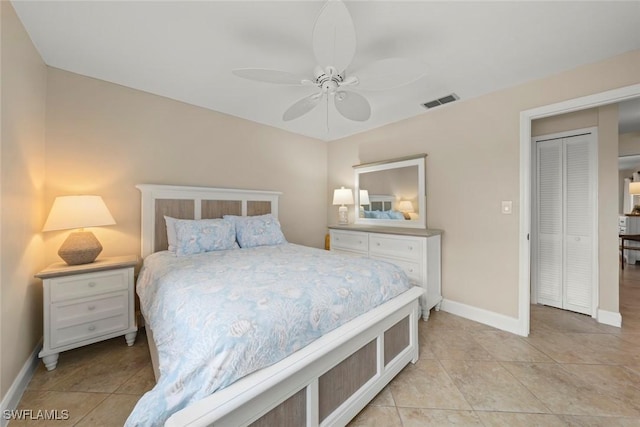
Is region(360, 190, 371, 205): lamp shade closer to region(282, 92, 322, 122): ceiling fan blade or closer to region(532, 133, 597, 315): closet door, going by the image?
region(282, 92, 322, 122): ceiling fan blade

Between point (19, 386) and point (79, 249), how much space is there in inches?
36.1

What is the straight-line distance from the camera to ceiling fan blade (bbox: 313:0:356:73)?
1238mm

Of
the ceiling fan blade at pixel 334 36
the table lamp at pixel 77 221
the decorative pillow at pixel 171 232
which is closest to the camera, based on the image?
the ceiling fan blade at pixel 334 36

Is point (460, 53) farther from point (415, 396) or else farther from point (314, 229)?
point (314, 229)

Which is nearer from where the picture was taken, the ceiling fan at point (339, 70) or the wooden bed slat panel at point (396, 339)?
the ceiling fan at point (339, 70)

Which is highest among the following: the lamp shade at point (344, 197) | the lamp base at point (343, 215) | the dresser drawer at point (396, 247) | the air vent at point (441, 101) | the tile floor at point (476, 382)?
the air vent at point (441, 101)

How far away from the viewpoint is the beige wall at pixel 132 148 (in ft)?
7.20

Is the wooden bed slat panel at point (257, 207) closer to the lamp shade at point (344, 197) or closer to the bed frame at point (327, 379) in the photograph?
the lamp shade at point (344, 197)

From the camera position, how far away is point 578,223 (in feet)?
9.22

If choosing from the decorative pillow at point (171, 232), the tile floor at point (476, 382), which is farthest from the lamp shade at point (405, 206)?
the decorative pillow at point (171, 232)

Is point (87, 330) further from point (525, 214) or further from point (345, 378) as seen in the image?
point (525, 214)

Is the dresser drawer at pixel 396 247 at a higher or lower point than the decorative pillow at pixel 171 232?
lower

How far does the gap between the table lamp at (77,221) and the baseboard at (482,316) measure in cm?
353

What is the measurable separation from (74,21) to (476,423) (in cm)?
358
